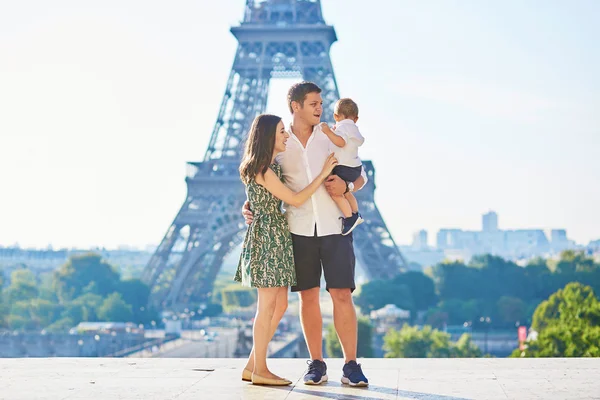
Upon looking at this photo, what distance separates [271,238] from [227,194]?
42022 millimetres

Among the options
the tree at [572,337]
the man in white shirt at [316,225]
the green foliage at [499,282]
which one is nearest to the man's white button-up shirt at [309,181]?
the man in white shirt at [316,225]

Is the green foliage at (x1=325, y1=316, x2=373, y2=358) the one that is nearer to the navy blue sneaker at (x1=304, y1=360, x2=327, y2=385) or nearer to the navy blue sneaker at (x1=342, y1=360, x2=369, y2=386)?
the navy blue sneaker at (x1=304, y1=360, x2=327, y2=385)

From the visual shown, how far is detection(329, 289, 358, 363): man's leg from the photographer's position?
735 cm

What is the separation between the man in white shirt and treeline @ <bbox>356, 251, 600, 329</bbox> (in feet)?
171

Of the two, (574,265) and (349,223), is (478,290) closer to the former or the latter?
(574,265)

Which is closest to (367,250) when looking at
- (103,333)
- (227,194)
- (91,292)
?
(227,194)

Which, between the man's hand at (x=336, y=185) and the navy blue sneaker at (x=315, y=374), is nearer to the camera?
the man's hand at (x=336, y=185)

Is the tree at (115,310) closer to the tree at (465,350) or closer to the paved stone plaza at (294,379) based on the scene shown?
the tree at (465,350)

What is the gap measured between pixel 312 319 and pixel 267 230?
72 cm

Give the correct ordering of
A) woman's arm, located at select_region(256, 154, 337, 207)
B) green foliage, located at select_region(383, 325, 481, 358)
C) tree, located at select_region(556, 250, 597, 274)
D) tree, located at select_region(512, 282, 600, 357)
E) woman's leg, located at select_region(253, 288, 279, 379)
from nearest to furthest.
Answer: woman's arm, located at select_region(256, 154, 337, 207), woman's leg, located at select_region(253, 288, 279, 379), tree, located at select_region(512, 282, 600, 357), green foliage, located at select_region(383, 325, 481, 358), tree, located at select_region(556, 250, 597, 274)

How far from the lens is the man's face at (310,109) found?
287 inches

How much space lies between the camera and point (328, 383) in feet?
24.5

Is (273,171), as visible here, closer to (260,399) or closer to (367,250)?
(260,399)

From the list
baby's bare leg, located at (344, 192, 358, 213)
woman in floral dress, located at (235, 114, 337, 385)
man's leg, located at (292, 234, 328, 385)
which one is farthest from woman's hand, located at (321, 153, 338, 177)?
man's leg, located at (292, 234, 328, 385)
